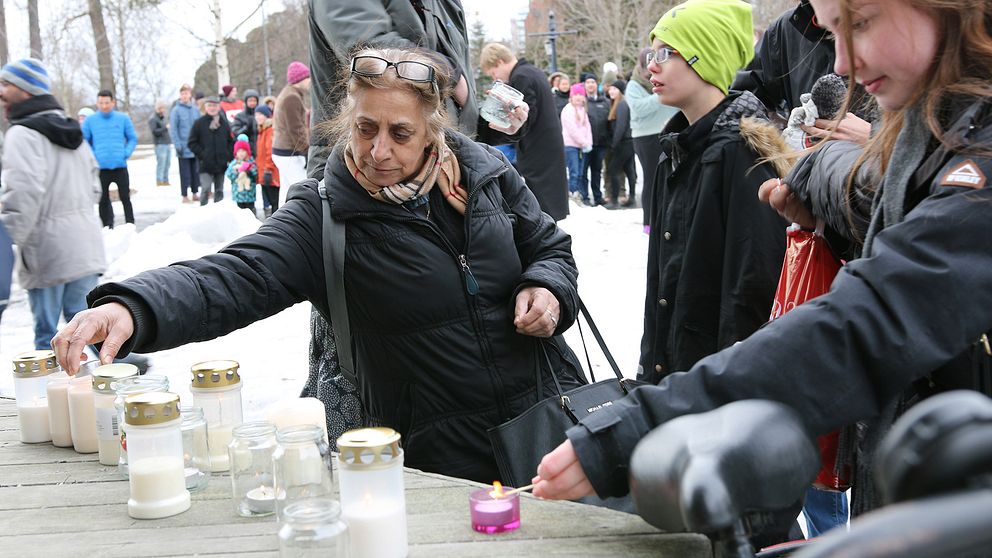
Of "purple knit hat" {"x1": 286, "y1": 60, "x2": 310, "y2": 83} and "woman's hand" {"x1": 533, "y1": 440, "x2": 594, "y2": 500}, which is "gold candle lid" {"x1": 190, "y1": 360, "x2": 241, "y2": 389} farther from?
"purple knit hat" {"x1": 286, "y1": 60, "x2": 310, "y2": 83}

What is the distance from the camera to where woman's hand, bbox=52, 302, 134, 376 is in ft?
6.82

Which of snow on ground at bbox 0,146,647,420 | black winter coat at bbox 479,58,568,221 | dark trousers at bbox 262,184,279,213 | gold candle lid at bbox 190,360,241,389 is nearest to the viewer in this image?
gold candle lid at bbox 190,360,241,389

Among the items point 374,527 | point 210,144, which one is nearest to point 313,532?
point 374,527

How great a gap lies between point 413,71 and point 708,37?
126 cm

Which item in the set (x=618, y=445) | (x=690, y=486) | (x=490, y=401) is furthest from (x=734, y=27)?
(x=690, y=486)

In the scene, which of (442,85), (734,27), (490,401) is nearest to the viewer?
(490,401)

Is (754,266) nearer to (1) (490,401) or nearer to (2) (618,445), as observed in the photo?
(1) (490,401)

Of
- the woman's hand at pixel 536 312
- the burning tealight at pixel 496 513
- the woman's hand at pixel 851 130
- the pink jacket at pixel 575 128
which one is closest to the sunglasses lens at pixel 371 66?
the woman's hand at pixel 536 312

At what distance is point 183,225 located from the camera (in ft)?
34.4

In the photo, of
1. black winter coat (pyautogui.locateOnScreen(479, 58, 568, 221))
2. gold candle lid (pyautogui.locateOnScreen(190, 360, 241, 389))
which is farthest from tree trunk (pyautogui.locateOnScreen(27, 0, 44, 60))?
gold candle lid (pyautogui.locateOnScreen(190, 360, 241, 389))

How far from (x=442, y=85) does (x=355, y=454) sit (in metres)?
1.55

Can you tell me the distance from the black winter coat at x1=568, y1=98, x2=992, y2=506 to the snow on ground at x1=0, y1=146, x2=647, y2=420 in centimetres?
376

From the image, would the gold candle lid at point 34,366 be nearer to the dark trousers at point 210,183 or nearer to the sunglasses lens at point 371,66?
the sunglasses lens at point 371,66

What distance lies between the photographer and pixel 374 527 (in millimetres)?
1548
